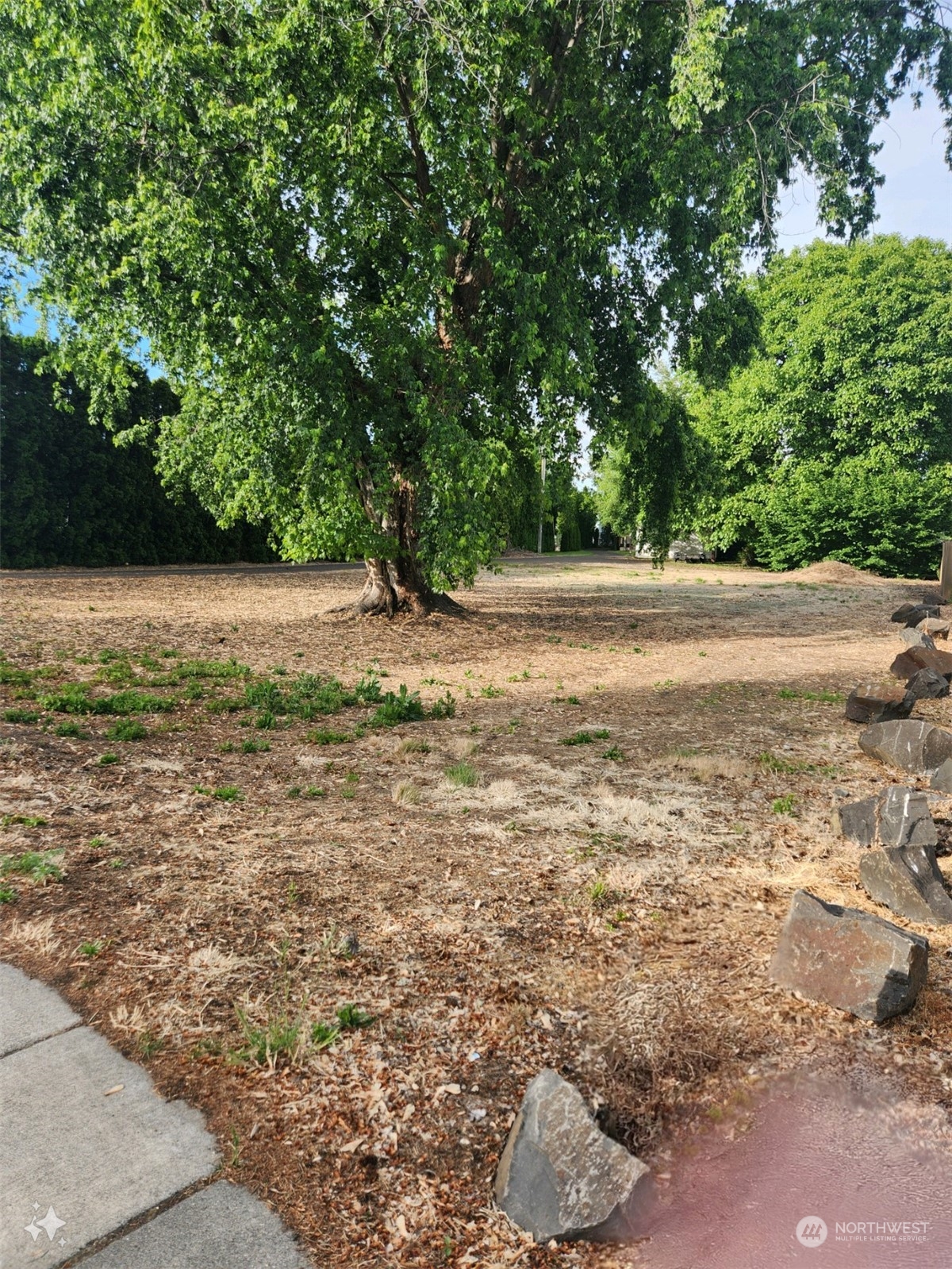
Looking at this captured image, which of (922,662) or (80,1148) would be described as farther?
(922,662)

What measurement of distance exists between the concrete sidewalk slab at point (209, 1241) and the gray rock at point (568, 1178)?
0.52 m

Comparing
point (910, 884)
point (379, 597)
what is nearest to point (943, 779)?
point (910, 884)

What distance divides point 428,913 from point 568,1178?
1347mm

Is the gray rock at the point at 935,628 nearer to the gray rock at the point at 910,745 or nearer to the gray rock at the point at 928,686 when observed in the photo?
the gray rock at the point at 928,686

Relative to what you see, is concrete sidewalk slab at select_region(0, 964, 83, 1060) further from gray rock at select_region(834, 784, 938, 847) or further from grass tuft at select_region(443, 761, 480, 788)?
gray rock at select_region(834, 784, 938, 847)

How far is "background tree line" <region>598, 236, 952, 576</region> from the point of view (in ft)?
75.6

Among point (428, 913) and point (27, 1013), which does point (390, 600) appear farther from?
point (27, 1013)

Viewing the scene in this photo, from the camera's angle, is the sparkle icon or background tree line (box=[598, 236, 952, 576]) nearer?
the sparkle icon

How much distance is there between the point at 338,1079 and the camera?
7.27 ft

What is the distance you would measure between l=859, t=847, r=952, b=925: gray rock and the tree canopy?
2114 cm

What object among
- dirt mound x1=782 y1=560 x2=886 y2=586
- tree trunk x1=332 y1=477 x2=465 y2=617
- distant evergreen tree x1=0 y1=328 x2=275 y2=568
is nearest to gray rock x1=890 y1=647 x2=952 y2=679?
tree trunk x1=332 y1=477 x2=465 y2=617

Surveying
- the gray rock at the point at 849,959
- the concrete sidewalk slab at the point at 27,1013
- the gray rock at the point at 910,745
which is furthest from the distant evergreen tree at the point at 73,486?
the gray rock at the point at 849,959

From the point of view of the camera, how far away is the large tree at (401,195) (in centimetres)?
766

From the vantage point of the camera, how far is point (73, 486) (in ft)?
A: 55.6
